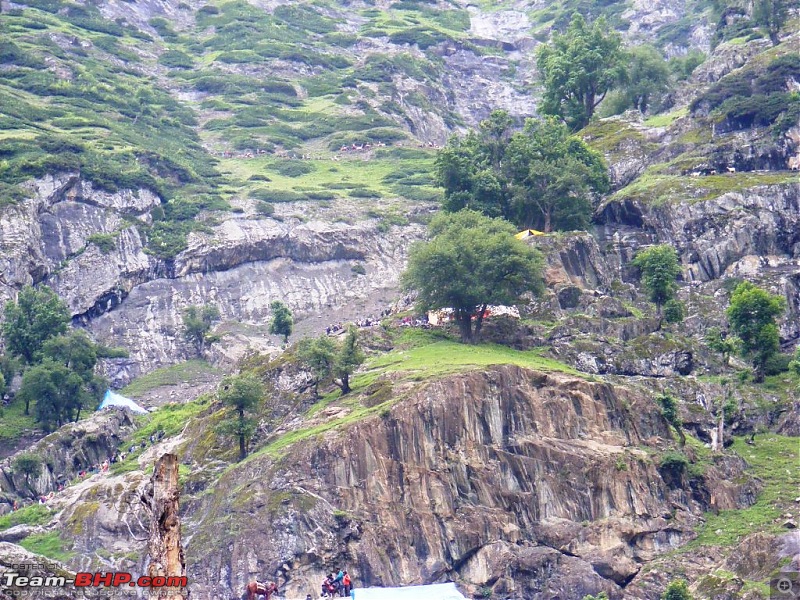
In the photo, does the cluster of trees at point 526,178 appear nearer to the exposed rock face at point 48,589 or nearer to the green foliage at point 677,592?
the green foliage at point 677,592

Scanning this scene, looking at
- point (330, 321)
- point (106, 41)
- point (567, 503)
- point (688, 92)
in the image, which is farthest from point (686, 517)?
point (106, 41)

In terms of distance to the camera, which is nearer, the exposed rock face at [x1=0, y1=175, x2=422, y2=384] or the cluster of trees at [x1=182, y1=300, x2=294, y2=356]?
the cluster of trees at [x1=182, y1=300, x2=294, y2=356]

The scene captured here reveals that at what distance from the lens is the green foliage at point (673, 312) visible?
78.8m

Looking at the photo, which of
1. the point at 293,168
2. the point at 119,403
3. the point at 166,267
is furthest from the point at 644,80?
the point at 119,403

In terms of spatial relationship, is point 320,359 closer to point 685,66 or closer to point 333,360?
point 333,360

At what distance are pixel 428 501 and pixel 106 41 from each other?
370ft

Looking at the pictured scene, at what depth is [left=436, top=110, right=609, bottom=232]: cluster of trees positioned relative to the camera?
89.9 m

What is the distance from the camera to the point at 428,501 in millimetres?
64250

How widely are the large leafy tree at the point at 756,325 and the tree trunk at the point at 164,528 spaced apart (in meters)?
55.2

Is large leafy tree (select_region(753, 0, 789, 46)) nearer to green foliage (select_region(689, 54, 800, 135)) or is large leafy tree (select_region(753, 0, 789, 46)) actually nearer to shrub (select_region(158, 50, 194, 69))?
green foliage (select_region(689, 54, 800, 135))

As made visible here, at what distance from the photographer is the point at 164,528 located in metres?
24.7

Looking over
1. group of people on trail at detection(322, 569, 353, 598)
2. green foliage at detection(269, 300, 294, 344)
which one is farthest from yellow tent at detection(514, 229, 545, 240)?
group of people on trail at detection(322, 569, 353, 598)

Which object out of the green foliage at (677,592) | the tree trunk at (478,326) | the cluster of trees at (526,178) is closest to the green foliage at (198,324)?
the cluster of trees at (526,178)

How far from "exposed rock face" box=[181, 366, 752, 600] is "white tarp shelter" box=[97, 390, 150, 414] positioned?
61.1ft
